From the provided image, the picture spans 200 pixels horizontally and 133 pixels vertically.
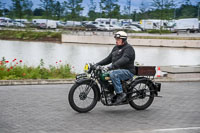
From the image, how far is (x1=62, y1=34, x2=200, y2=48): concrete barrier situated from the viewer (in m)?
53.8

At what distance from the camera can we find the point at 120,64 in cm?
810

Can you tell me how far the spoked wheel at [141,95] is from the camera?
852 centimetres

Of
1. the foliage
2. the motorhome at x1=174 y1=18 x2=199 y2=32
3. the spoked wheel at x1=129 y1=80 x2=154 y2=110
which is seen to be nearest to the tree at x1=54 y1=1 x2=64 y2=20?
the foliage

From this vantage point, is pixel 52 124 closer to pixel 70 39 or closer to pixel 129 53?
pixel 129 53

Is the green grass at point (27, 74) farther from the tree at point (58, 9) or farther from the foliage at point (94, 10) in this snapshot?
the tree at point (58, 9)

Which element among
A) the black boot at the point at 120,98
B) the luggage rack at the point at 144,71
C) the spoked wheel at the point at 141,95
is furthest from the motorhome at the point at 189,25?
the black boot at the point at 120,98

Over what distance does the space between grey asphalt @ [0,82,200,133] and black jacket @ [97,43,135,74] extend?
1.00 m

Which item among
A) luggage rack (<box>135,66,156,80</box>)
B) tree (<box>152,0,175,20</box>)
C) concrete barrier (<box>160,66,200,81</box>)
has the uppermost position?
tree (<box>152,0,175,20</box>)

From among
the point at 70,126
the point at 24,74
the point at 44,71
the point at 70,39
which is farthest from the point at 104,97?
the point at 70,39

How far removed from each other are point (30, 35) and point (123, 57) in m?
61.1

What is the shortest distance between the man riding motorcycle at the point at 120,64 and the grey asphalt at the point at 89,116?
1.87ft

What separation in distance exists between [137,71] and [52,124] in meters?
2.42

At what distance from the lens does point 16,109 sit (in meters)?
8.24

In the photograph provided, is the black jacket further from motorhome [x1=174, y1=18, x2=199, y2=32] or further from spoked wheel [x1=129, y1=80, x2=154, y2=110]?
motorhome [x1=174, y1=18, x2=199, y2=32]
